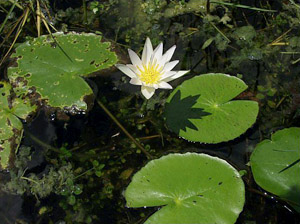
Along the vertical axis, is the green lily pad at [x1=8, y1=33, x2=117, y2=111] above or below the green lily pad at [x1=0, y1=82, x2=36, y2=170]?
above

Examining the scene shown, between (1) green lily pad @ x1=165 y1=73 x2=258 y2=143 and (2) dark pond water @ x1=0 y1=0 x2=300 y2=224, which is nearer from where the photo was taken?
(2) dark pond water @ x1=0 y1=0 x2=300 y2=224

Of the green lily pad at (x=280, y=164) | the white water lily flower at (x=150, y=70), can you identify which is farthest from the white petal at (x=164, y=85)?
the green lily pad at (x=280, y=164)

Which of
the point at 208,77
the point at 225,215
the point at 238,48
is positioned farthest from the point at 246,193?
the point at 238,48

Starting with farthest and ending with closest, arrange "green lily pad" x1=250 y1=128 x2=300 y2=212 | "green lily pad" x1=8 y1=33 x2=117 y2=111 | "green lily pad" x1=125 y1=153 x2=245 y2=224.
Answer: "green lily pad" x1=8 y1=33 x2=117 y2=111, "green lily pad" x1=250 y1=128 x2=300 y2=212, "green lily pad" x1=125 y1=153 x2=245 y2=224

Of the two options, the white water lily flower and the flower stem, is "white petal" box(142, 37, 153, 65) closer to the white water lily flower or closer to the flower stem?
the white water lily flower

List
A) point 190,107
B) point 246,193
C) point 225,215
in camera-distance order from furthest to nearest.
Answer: point 190,107 → point 246,193 → point 225,215

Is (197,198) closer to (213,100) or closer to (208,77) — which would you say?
(213,100)

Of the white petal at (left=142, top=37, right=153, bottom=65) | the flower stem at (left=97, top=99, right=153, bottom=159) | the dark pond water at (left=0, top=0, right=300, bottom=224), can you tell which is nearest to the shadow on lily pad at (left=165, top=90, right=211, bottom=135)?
the dark pond water at (left=0, top=0, right=300, bottom=224)
